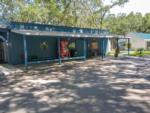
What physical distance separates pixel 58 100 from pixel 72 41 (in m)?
15.1

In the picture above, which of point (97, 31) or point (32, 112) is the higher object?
point (97, 31)

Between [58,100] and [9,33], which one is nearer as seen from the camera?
[58,100]

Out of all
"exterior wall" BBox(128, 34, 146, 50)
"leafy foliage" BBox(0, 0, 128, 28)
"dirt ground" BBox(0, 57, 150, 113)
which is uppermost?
"leafy foliage" BBox(0, 0, 128, 28)

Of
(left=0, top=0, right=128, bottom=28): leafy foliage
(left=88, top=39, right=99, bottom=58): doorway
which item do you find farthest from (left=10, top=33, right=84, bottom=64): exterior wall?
(left=0, top=0, right=128, bottom=28): leafy foliage

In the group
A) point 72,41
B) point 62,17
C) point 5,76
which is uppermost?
point 62,17

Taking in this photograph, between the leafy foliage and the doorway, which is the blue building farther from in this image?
the leafy foliage

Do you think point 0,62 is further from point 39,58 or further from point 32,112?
point 32,112

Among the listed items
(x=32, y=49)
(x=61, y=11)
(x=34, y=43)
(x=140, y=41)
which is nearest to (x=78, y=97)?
(x=32, y=49)

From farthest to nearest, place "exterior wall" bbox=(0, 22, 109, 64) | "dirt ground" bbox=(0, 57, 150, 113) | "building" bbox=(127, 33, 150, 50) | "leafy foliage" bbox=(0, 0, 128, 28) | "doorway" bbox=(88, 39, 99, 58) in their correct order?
"building" bbox=(127, 33, 150, 50) < "leafy foliage" bbox=(0, 0, 128, 28) < "doorway" bbox=(88, 39, 99, 58) < "exterior wall" bbox=(0, 22, 109, 64) < "dirt ground" bbox=(0, 57, 150, 113)

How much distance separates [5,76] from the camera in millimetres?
13117

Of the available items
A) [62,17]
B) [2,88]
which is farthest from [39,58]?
[62,17]

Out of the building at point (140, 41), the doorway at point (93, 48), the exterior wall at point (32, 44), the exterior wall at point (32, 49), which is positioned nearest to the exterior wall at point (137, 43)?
the building at point (140, 41)

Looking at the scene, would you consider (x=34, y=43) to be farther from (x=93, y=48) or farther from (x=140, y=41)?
(x=140, y=41)

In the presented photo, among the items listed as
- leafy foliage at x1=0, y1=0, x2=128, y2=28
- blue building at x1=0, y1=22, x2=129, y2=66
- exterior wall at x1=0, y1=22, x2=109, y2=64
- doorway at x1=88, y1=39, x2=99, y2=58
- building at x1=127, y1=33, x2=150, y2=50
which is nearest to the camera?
blue building at x1=0, y1=22, x2=129, y2=66
